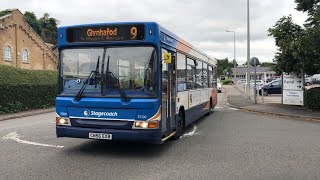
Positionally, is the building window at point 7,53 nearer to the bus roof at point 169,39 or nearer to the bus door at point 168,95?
the bus roof at point 169,39

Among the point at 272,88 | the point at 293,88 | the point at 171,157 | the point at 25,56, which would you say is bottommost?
the point at 171,157

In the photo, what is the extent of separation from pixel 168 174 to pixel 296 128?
7995 mm

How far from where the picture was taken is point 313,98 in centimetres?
1831

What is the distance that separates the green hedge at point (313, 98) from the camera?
18.1 m

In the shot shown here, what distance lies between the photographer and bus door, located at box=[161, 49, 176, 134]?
8078 millimetres

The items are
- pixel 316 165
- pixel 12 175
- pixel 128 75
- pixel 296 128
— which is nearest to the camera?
pixel 12 175

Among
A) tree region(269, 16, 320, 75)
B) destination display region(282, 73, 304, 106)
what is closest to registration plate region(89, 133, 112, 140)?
tree region(269, 16, 320, 75)

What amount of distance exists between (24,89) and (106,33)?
14657mm

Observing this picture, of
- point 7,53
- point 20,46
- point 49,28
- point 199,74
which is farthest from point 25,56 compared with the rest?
point 49,28

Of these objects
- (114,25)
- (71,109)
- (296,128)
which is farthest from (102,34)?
(296,128)

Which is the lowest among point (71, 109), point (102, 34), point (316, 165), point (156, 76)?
point (316, 165)

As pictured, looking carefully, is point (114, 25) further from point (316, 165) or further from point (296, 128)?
point (296, 128)

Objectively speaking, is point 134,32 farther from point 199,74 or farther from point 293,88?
point 293,88

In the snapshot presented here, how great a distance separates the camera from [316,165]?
7.18 metres
